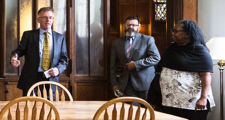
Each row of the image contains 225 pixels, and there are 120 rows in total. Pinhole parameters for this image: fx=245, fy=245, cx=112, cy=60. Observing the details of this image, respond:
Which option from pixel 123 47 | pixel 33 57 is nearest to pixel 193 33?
pixel 123 47

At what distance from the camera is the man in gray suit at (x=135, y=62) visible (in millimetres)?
2940

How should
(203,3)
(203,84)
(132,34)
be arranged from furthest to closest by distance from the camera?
(203,3) → (132,34) → (203,84)

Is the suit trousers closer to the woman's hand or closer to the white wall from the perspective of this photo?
the woman's hand

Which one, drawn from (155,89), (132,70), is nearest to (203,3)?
(132,70)

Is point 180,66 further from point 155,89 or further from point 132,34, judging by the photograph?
point 132,34

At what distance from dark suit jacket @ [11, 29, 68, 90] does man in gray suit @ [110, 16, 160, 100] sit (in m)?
0.70

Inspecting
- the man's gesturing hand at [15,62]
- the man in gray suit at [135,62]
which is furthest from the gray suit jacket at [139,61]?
the man's gesturing hand at [15,62]

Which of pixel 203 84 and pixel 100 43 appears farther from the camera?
pixel 100 43

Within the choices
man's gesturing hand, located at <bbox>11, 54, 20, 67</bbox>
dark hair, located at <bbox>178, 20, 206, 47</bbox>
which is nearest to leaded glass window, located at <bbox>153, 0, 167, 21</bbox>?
dark hair, located at <bbox>178, 20, 206, 47</bbox>

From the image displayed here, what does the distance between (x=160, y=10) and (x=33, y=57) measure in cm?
670

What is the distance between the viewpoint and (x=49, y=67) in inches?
112

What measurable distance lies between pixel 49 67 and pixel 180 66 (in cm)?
148

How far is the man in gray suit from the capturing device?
2940 millimetres

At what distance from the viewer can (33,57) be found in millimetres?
2830
